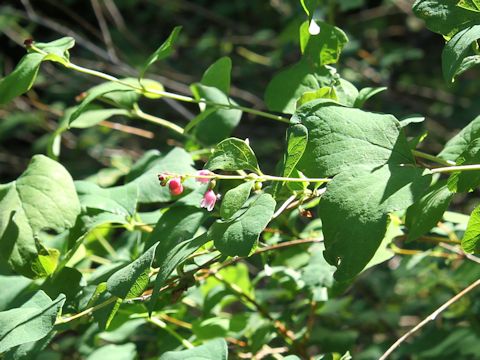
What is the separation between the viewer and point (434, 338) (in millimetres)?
1317

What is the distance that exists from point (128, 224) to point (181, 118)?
257 centimetres

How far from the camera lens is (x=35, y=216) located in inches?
37.3

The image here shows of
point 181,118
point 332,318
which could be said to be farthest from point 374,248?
point 181,118

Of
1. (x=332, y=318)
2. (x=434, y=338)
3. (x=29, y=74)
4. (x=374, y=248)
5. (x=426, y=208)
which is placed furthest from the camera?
(x=332, y=318)

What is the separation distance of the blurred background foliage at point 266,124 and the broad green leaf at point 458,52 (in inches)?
15.7

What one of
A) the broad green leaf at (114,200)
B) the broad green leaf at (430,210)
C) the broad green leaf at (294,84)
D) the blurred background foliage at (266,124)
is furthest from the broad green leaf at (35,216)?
the broad green leaf at (430,210)

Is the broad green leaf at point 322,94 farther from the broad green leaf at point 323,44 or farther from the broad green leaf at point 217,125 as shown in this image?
the broad green leaf at point 217,125

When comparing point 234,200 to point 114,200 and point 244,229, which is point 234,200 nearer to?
point 244,229

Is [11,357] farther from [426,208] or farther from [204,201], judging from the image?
[426,208]

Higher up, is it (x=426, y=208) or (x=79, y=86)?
(x=426, y=208)

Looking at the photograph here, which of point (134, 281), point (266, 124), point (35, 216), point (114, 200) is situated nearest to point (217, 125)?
point (114, 200)

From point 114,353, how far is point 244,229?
455mm

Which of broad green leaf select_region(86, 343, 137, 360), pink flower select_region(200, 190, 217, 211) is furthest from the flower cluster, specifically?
broad green leaf select_region(86, 343, 137, 360)

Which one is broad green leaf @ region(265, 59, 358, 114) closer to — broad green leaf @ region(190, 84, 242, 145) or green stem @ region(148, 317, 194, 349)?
broad green leaf @ region(190, 84, 242, 145)
